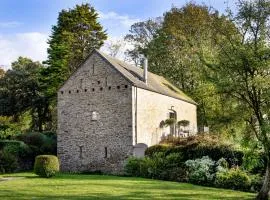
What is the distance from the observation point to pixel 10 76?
1911 inches

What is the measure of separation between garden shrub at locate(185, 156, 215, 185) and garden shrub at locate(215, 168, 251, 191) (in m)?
0.67

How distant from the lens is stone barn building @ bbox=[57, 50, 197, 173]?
31.6 m

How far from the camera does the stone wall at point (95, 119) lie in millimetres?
31719

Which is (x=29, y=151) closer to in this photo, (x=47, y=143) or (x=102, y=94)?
(x=47, y=143)

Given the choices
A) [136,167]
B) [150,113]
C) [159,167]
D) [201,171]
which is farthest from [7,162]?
[201,171]

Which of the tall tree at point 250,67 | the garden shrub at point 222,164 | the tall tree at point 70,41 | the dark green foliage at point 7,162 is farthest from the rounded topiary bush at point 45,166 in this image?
the tall tree at point 70,41

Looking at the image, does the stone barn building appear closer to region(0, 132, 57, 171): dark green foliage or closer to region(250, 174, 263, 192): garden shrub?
region(0, 132, 57, 171): dark green foliage

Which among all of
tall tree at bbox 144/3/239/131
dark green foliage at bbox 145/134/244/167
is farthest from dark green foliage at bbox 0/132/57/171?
tall tree at bbox 144/3/239/131

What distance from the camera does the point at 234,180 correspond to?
23.3m

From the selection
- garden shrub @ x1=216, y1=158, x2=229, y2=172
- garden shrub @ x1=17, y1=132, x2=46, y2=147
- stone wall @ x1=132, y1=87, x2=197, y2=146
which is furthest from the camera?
garden shrub @ x1=17, y1=132, x2=46, y2=147

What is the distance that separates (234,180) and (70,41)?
2923cm

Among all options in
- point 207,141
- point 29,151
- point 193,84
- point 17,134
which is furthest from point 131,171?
point 193,84

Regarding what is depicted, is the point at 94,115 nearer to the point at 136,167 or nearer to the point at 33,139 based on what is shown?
the point at 136,167

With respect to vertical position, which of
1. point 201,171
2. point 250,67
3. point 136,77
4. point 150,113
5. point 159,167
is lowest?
point 201,171
